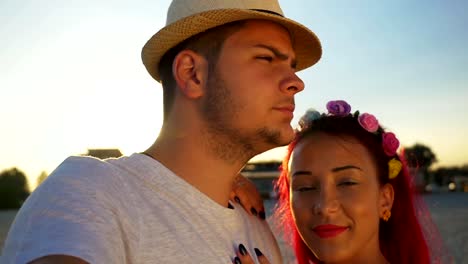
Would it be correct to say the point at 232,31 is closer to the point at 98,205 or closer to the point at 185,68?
the point at 185,68

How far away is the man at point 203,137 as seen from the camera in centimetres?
211

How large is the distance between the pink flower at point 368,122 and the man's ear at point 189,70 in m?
1.42

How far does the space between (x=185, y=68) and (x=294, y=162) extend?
1151 millimetres

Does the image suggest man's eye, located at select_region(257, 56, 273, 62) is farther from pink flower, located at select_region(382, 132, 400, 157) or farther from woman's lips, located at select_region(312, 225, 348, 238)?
pink flower, located at select_region(382, 132, 400, 157)

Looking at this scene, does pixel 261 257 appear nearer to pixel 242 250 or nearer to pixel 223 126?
pixel 242 250

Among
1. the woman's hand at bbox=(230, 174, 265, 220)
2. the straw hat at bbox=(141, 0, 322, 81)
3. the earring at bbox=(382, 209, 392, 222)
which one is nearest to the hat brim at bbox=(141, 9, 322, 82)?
the straw hat at bbox=(141, 0, 322, 81)

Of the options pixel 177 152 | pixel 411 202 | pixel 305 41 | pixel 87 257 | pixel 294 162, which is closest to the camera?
pixel 87 257

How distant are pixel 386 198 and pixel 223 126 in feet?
4.94

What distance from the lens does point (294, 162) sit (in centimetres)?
357

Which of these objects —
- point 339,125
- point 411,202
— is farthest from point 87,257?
point 411,202

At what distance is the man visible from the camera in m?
2.11

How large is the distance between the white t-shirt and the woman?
0.81m

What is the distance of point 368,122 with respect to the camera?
12.2 ft

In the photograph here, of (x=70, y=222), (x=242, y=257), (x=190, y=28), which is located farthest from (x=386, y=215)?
(x=70, y=222)
